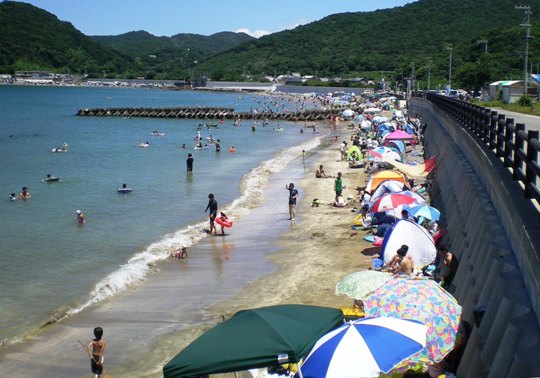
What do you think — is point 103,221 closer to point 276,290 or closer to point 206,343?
point 276,290

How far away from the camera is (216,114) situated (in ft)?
308

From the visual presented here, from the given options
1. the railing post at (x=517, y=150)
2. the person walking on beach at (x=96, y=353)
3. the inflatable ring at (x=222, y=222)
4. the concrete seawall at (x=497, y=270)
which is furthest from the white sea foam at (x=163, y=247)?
the railing post at (x=517, y=150)

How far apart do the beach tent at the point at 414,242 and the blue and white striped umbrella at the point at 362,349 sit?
6.16m

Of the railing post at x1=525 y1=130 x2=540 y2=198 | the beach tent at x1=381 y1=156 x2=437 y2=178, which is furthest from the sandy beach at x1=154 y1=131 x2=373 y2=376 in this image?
the railing post at x1=525 y1=130 x2=540 y2=198

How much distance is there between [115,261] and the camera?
64.2ft

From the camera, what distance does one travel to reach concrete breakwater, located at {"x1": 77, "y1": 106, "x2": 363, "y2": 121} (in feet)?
291

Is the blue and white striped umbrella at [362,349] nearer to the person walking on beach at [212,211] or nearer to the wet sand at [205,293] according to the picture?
the wet sand at [205,293]

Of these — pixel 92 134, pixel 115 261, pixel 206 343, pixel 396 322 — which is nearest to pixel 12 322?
pixel 115 261

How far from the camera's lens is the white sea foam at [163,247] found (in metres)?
16.6

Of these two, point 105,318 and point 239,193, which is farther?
point 239,193

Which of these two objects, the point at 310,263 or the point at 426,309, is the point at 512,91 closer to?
the point at 310,263

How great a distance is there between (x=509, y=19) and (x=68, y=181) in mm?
173188

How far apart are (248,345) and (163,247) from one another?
46.5 ft

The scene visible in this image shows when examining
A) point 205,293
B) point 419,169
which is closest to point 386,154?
point 419,169
